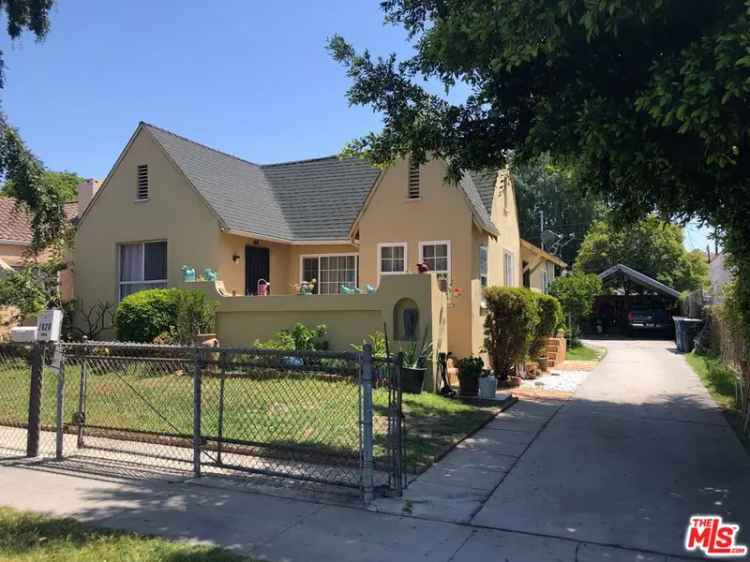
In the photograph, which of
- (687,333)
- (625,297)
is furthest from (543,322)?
(625,297)

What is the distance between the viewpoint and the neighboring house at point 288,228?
15.1 m

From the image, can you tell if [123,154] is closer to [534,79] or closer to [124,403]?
[124,403]

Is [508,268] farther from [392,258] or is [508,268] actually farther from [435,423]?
[435,423]

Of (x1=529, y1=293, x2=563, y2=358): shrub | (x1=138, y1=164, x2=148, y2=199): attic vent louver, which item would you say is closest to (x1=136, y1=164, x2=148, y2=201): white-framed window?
(x1=138, y1=164, x2=148, y2=199): attic vent louver

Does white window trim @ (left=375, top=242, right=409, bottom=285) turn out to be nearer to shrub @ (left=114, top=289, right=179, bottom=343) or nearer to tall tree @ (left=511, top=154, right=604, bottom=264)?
shrub @ (left=114, top=289, right=179, bottom=343)

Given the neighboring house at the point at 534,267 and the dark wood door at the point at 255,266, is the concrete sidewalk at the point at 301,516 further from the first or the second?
the neighboring house at the point at 534,267

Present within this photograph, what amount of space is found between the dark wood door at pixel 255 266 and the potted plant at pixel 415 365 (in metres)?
6.58

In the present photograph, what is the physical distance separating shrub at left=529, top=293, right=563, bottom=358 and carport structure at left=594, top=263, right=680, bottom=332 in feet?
55.8

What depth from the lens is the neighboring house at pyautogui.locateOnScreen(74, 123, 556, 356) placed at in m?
15.1

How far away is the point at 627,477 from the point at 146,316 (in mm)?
10692

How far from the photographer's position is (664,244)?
127 feet

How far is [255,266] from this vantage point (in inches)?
680

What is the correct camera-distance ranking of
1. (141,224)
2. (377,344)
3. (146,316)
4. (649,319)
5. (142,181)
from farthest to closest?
(649,319) < (142,181) < (141,224) < (146,316) < (377,344)

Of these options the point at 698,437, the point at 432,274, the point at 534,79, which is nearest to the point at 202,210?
the point at 432,274
